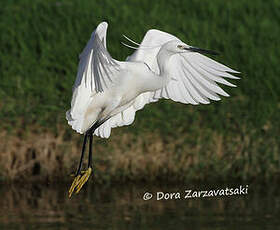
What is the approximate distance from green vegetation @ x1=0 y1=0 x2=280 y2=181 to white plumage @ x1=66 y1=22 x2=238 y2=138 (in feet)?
6.20

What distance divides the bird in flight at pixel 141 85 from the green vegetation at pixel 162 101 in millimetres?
1894

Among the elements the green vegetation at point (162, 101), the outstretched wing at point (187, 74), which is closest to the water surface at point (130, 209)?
the green vegetation at point (162, 101)

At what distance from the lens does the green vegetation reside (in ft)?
29.6

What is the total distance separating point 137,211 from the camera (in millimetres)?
8328

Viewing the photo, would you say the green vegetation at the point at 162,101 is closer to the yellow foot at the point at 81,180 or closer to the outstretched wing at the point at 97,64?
the yellow foot at the point at 81,180

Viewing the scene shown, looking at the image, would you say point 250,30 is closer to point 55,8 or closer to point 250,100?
point 250,100

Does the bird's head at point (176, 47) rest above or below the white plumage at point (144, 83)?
above

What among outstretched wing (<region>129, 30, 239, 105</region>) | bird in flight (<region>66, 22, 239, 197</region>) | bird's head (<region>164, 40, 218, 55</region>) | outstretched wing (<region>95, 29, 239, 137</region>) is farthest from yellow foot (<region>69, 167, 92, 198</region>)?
bird's head (<region>164, 40, 218, 55</region>)

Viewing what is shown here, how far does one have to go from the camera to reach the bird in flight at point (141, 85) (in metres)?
6.61

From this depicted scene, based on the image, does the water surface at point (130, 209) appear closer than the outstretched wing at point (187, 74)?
No

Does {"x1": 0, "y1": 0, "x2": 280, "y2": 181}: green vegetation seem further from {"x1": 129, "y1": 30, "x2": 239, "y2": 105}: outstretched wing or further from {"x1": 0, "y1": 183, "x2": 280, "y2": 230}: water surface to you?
{"x1": 129, "y1": 30, "x2": 239, "y2": 105}: outstretched wing

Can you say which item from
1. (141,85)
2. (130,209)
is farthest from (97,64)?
(130,209)

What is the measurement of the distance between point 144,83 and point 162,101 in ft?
9.25

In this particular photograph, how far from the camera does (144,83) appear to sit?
6703mm
